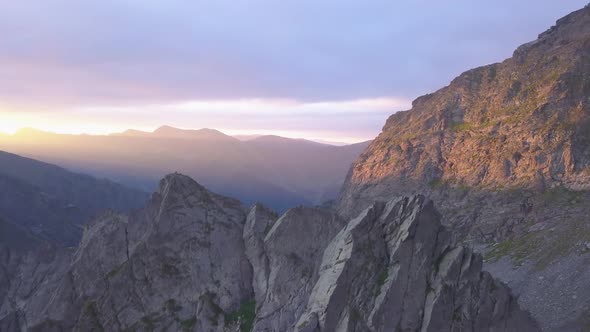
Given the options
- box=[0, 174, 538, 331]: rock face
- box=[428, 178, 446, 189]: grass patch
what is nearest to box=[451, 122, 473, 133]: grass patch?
box=[428, 178, 446, 189]: grass patch

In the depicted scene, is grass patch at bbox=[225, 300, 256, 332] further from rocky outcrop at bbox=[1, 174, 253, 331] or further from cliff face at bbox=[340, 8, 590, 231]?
cliff face at bbox=[340, 8, 590, 231]

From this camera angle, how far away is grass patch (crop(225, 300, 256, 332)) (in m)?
37.0

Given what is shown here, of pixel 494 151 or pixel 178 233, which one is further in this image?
pixel 494 151

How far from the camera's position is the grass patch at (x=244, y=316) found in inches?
1457

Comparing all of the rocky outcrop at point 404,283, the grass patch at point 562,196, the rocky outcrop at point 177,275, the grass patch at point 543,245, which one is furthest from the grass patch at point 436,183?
the rocky outcrop at point 404,283

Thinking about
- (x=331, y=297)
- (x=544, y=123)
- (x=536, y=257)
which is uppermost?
(x=544, y=123)

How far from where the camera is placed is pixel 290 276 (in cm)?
3819

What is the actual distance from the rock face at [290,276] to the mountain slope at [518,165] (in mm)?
18854

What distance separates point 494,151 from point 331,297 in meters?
76.0

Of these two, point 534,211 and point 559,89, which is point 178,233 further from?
point 559,89

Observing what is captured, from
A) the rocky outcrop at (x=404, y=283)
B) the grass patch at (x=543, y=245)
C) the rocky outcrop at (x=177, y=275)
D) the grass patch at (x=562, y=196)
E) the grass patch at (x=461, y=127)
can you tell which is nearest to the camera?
the rocky outcrop at (x=404, y=283)

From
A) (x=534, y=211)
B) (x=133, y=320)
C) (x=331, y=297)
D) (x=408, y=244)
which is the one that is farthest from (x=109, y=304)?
(x=534, y=211)

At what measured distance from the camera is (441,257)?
36781 mm

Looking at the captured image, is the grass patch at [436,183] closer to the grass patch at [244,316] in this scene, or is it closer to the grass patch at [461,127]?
the grass patch at [461,127]
